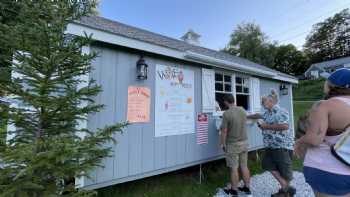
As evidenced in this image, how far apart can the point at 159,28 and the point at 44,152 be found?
16.3m

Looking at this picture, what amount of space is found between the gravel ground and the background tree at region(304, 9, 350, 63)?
154ft

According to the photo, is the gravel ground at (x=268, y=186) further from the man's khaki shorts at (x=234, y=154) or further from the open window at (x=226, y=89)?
the open window at (x=226, y=89)

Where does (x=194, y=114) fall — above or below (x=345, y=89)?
below

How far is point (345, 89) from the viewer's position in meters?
1.72

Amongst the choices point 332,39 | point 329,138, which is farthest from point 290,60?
point 329,138

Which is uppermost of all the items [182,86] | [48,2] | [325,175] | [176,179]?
[48,2]

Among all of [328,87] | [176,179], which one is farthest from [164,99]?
[328,87]

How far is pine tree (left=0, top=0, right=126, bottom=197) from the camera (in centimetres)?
208

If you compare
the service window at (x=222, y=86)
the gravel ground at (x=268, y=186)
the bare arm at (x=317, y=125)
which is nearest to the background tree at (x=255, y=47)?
the service window at (x=222, y=86)

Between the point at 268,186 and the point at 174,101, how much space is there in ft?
8.75

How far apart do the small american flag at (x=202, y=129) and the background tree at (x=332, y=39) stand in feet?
156

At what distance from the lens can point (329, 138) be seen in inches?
66.2

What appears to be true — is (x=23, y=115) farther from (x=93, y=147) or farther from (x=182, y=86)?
(x=182, y=86)

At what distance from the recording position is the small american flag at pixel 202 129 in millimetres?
4945
